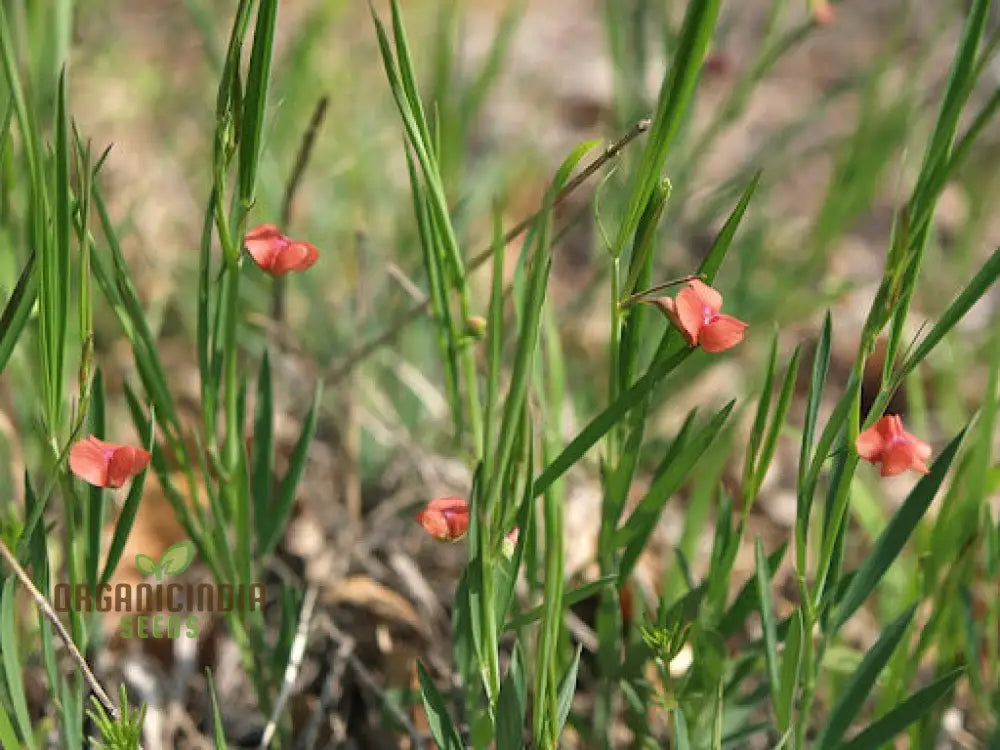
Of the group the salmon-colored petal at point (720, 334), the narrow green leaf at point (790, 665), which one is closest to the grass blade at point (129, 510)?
the salmon-colored petal at point (720, 334)

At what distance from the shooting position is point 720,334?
2.78 ft

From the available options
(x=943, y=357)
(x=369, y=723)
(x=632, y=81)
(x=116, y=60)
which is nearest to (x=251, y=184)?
(x=369, y=723)

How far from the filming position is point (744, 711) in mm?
1098

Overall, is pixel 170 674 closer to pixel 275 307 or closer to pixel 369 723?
pixel 369 723

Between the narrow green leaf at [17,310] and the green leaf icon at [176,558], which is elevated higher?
the narrow green leaf at [17,310]

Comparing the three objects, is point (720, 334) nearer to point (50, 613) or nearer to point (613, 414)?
point (613, 414)

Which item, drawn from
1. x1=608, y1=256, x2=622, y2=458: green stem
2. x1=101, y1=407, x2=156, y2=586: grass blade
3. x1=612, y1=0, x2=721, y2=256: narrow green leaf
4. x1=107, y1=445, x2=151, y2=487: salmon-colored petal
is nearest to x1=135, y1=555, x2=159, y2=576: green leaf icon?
x1=101, y1=407, x2=156, y2=586: grass blade

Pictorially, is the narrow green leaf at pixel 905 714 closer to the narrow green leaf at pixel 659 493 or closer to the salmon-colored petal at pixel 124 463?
the narrow green leaf at pixel 659 493

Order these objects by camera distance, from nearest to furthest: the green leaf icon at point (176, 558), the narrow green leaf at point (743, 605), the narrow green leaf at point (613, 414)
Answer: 1. the narrow green leaf at point (613, 414)
2. the narrow green leaf at point (743, 605)
3. the green leaf icon at point (176, 558)

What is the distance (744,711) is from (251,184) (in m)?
0.66

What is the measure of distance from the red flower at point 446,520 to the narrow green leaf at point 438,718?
0.11 meters

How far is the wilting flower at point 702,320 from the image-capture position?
0.85 m

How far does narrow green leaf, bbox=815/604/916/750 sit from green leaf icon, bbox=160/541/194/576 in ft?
2.05

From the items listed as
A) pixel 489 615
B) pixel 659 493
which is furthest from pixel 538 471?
pixel 489 615
